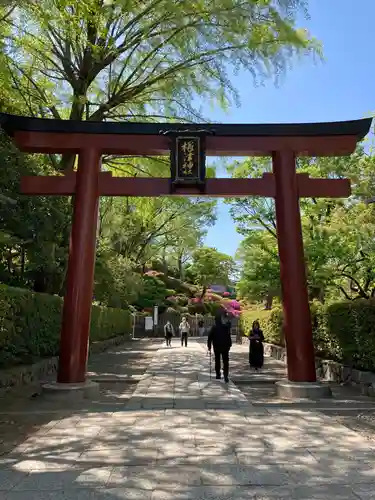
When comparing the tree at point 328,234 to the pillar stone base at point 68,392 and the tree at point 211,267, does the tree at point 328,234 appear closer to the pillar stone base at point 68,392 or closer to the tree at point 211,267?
the pillar stone base at point 68,392

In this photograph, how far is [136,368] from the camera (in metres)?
14.3

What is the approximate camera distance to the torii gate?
30.1 ft

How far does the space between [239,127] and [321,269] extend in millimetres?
6587

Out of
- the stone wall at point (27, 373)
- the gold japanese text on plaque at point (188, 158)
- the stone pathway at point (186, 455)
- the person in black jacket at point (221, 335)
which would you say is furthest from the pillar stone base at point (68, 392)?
the gold japanese text on plaque at point (188, 158)

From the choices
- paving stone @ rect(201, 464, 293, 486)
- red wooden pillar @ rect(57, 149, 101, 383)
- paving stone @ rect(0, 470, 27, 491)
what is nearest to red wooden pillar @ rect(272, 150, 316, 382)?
red wooden pillar @ rect(57, 149, 101, 383)

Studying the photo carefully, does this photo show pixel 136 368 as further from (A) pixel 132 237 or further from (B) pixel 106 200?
(A) pixel 132 237

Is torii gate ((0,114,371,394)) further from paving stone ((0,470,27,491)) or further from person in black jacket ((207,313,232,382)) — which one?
paving stone ((0,470,27,491))

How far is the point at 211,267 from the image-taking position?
48938 millimetres

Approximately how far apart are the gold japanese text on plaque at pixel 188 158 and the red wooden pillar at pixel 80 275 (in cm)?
189

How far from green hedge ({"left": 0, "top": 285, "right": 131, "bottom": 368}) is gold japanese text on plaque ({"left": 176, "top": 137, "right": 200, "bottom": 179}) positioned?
4654 millimetres

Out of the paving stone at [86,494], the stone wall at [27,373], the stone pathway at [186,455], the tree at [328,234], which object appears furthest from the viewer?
the tree at [328,234]

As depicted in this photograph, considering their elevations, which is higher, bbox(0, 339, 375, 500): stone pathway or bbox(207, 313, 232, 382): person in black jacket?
bbox(207, 313, 232, 382): person in black jacket

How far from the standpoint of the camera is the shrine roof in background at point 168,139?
951 cm

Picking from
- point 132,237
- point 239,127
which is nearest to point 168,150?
point 239,127
